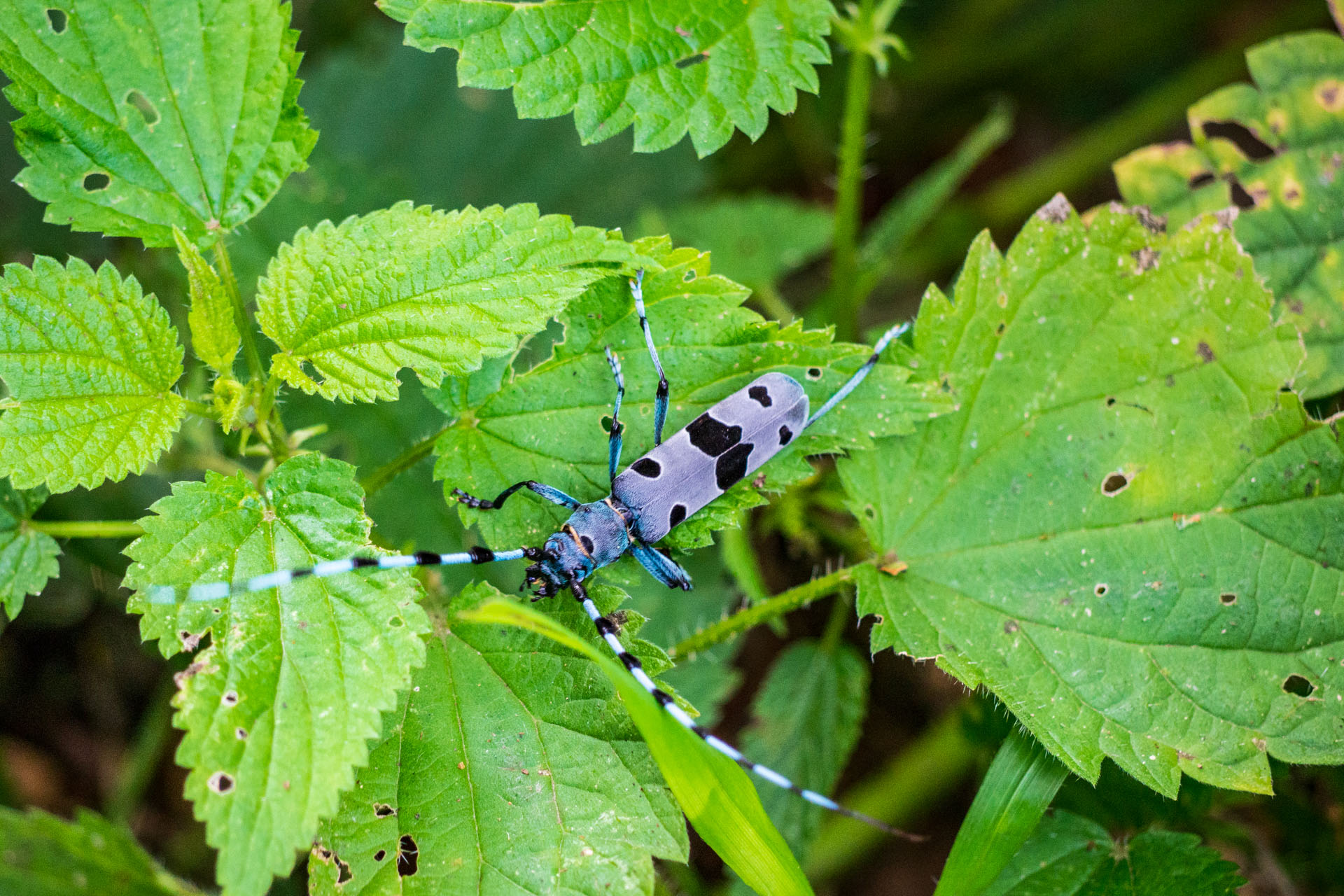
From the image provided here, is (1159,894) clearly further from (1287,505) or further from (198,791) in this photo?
(198,791)

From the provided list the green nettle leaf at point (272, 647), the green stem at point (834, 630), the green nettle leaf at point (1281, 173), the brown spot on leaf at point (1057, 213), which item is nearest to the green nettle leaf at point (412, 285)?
the green nettle leaf at point (272, 647)

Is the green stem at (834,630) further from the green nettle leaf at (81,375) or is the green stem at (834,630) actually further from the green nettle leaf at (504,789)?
the green nettle leaf at (81,375)

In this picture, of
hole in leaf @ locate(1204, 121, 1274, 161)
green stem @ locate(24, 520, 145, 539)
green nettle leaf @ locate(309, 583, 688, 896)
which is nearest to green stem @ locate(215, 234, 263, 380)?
green stem @ locate(24, 520, 145, 539)

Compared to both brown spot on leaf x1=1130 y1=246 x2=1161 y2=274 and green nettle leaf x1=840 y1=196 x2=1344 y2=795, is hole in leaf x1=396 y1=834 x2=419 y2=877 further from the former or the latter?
brown spot on leaf x1=1130 y1=246 x2=1161 y2=274

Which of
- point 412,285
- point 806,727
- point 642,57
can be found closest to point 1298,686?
point 806,727

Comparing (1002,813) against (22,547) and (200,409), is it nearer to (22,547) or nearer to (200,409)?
(200,409)
